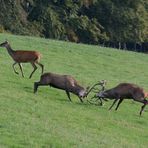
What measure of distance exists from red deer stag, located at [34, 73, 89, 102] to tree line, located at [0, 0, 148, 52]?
38.7m

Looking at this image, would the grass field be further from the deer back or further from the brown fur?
the deer back

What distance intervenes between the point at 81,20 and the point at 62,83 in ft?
163

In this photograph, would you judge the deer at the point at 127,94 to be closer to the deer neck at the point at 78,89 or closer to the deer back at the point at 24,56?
the deer neck at the point at 78,89

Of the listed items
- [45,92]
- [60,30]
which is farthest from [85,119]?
[60,30]

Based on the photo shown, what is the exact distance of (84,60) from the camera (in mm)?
35969

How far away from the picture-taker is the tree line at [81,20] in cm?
6113

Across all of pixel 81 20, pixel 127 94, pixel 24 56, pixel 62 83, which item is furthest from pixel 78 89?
pixel 81 20

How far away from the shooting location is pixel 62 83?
66.8ft

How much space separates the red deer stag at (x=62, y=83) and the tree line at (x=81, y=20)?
3867 cm

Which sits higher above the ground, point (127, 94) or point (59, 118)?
point (59, 118)

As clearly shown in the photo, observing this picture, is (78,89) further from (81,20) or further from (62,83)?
(81,20)

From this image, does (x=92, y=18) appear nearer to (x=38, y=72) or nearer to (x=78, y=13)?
(x=78, y=13)

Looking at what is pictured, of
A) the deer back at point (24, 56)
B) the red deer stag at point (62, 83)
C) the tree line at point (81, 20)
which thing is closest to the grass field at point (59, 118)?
the red deer stag at point (62, 83)

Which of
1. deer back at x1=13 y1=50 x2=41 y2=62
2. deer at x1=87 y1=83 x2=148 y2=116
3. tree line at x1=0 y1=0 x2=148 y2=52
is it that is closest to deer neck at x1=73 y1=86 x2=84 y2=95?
deer at x1=87 y1=83 x2=148 y2=116
